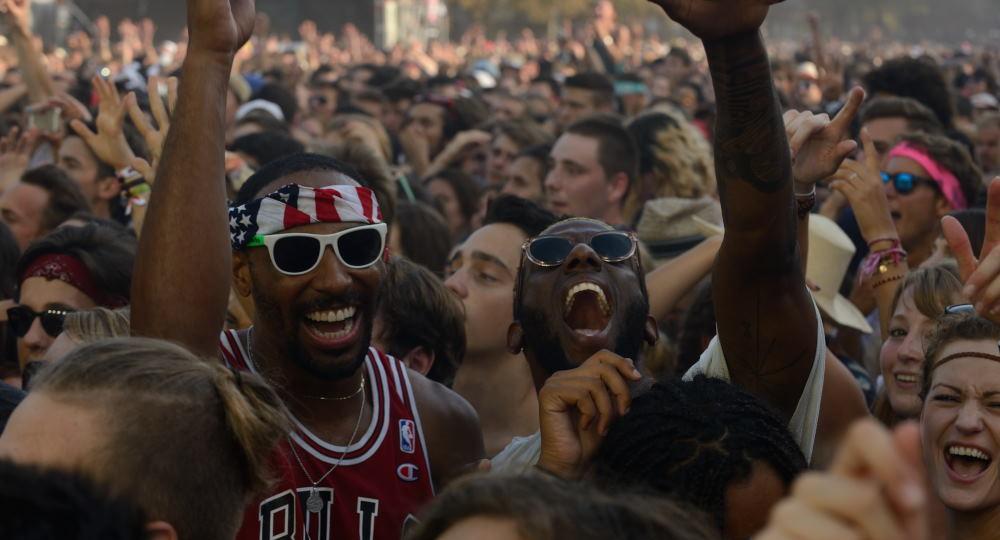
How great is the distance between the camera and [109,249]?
4.80 m

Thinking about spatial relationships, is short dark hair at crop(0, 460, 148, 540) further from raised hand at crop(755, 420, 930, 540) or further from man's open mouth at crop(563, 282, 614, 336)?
man's open mouth at crop(563, 282, 614, 336)

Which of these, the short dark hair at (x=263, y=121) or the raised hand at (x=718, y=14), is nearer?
the raised hand at (x=718, y=14)

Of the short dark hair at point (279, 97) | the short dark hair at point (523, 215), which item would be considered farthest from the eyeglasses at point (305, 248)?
the short dark hair at point (279, 97)

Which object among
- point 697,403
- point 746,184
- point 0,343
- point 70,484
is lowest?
point 0,343

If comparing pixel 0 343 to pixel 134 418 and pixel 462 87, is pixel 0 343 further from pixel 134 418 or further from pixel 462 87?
pixel 462 87

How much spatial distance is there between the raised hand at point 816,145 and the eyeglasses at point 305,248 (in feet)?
3.36

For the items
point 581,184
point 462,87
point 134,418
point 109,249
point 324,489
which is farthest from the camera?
point 462,87

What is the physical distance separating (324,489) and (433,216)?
348 centimetres

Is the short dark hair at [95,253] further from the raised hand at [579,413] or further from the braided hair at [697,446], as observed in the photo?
the braided hair at [697,446]

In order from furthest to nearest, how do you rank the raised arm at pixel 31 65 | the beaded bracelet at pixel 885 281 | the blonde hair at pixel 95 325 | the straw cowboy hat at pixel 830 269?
the raised arm at pixel 31 65 → the straw cowboy hat at pixel 830 269 → the beaded bracelet at pixel 885 281 → the blonde hair at pixel 95 325

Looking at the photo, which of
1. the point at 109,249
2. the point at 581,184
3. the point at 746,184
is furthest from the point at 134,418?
the point at 581,184

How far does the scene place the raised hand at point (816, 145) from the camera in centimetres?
328

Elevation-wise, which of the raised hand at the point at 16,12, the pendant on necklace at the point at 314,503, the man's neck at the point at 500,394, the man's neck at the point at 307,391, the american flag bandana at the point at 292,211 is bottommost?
A: the man's neck at the point at 500,394

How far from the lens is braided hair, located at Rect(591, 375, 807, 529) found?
8.19 ft
